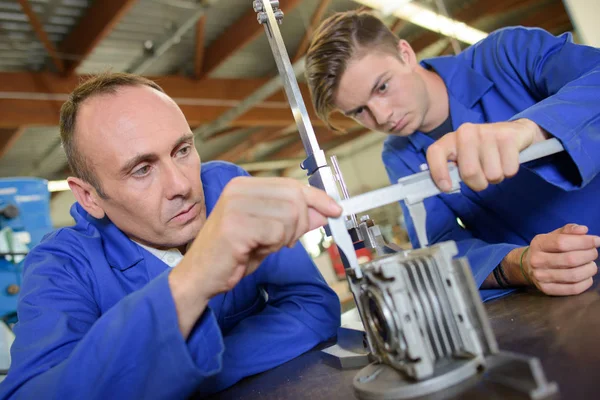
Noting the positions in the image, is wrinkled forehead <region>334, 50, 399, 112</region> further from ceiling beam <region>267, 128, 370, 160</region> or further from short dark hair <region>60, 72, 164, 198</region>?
ceiling beam <region>267, 128, 370, 160</region>

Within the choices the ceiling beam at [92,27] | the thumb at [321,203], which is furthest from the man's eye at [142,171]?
the ceiling beam at [92,27]

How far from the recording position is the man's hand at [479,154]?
0.75 meters

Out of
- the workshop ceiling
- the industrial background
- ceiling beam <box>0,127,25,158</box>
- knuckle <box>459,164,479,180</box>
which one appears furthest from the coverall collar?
ceiling beam <box>0,127,25,158</box>

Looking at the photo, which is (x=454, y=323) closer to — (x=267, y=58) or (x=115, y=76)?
(x=115, y=76)

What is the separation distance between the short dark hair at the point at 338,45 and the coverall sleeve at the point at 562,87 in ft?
1.28

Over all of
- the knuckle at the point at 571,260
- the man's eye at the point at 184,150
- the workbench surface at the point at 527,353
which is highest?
the man's eye at the point at 184,150

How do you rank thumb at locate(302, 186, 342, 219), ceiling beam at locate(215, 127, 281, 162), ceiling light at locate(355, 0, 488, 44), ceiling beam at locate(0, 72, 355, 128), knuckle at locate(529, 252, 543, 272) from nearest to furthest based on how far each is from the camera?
thumb at locate(302, 186, 342, 219) → knuckle at locate(529, 252, 543, 272) → ceiling light at locate(355, 0, 488, 44) → ceiling beam at locate(0, 72, 355, 128) → ceiling beam at locate(215, 127, 281, 162)

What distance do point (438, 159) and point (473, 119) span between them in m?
0.85

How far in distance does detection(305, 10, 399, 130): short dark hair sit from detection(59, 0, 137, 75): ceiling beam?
224cm

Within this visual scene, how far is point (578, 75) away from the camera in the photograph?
115 centimetres

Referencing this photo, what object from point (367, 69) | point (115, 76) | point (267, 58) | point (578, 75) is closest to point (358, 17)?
point (367, 69)

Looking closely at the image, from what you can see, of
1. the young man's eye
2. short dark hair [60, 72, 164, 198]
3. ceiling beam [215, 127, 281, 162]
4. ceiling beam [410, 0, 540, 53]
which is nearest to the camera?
short dark hair [60, 72, 164, 198]

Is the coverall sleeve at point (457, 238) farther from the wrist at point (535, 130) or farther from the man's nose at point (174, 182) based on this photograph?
the man's nose at point (174, 182)

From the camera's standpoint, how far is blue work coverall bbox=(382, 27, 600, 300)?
2.92 ft
